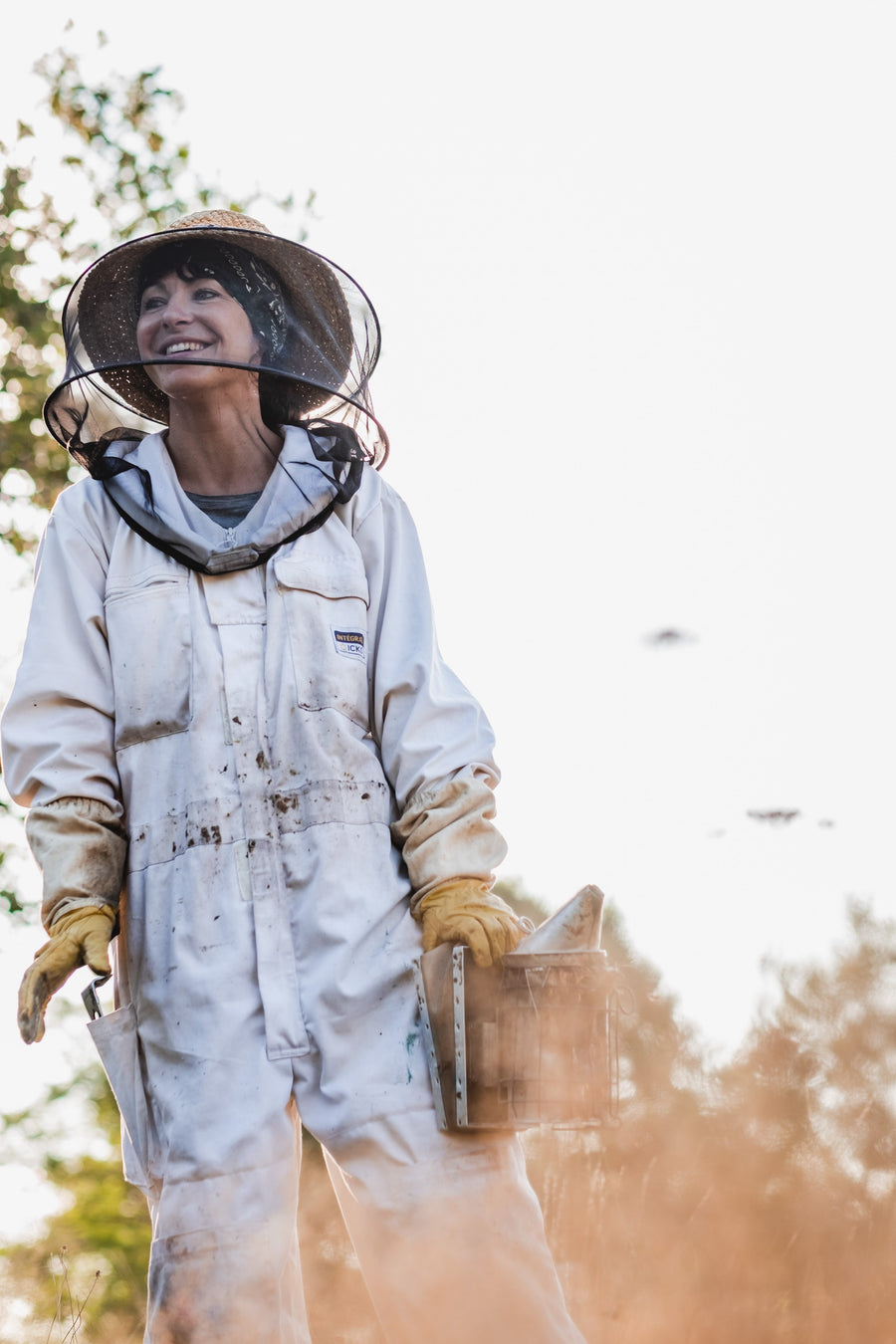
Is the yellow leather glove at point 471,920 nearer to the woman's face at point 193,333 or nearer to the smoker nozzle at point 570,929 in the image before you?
the smoker nozzle at point 570,929

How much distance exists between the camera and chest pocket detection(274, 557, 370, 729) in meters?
2.75

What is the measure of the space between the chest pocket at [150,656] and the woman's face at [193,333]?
1.72 feet

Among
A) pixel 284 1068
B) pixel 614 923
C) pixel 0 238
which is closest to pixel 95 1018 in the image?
pixel 284 1068

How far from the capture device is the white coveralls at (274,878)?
232cm

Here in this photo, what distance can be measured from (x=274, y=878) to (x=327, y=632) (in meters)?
0.57

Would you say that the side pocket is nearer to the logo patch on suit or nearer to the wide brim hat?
the logo patch on suit

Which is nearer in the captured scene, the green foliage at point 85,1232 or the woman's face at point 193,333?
the woman's face at point 193,333

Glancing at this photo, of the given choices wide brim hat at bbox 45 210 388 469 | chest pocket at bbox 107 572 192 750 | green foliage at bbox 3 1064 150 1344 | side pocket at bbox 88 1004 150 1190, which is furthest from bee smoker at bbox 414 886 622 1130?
green foliage at bbox 3 1064 150 1344

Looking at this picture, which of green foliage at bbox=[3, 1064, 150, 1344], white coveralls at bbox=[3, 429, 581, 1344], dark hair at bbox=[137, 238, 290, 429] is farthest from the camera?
green foliage at bbox=[3, 1064, 150, 1344]

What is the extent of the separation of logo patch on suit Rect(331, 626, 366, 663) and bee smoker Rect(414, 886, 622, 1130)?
77cm

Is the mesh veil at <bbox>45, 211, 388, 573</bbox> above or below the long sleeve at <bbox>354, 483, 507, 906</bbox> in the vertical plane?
above

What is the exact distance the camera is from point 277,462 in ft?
9.86

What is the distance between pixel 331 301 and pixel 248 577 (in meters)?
0.91

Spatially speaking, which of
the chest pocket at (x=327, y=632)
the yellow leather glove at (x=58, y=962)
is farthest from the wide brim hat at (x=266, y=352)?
the yellow leather glove at (x=58, y=962)
